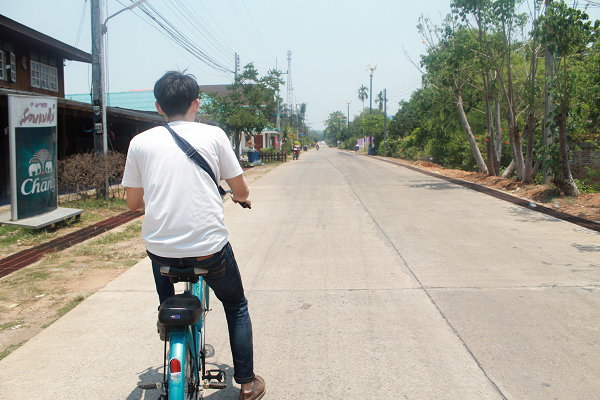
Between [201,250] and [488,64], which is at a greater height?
[488,64]

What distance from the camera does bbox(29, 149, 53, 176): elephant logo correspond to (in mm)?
8773

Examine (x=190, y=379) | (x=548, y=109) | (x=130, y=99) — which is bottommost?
(x=190, y=379)

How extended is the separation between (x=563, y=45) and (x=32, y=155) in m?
10.9

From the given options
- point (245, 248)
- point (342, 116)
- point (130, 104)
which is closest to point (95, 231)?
point (245, 248)

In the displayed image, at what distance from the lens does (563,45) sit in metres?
10.7

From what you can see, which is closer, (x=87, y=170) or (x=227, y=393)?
(x=227, y=393)

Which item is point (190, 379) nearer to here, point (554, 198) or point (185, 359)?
point (185, 359)

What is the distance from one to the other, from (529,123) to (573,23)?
385 centimetres

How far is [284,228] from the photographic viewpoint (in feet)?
29.7

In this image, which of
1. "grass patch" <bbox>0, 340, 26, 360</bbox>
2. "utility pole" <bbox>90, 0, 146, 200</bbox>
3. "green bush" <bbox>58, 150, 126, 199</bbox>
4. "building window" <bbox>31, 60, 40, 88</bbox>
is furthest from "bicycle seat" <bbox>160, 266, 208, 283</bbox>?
"building window" <bbox>31, 60, 40, 88</bbox>

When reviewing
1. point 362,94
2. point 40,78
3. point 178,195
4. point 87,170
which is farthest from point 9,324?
point 362,94

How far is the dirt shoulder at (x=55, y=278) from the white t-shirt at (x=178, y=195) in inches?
88.5

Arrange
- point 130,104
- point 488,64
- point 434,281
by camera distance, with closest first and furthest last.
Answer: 1. point 434,281
2. point 488,64
3. point 130,104

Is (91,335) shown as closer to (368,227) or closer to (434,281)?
(434,281)
